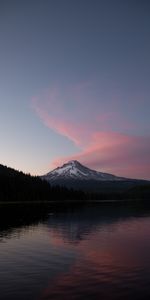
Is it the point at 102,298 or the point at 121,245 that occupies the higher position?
the point at 121,245

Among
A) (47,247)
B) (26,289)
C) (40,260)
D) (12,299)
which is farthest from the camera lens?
(47,247)

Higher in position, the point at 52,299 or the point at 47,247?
the point at 47,247

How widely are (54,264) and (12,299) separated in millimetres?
14858

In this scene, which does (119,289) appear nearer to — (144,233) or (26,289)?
(26,289)

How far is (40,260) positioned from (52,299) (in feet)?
55.0

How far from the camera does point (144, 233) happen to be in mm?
83875

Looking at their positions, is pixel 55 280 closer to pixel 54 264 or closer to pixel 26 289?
pixel 26 289

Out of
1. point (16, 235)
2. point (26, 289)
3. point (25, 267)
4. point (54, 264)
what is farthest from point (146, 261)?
point (16, 235)

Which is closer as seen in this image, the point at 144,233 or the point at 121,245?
the point at 121,245

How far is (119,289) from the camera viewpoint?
3597 cm

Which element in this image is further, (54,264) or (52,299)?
(54,264)

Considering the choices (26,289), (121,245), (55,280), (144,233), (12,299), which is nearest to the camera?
(12,299)

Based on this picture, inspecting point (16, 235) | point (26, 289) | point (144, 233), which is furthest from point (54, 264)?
point (144, 233)

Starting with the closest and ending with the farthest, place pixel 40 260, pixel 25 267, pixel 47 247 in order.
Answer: pixel 25 267
pixel 40 260
pixel 47 247
